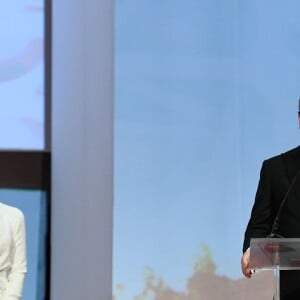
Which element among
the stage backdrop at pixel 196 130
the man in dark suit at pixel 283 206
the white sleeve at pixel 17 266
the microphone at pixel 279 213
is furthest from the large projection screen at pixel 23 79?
the microphone at pixel 279 213

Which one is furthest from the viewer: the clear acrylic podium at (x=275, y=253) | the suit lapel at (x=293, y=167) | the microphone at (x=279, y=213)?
the suit lapel at (x=293, y=167)

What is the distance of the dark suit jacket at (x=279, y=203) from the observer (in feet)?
7.45

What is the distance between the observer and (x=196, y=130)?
153 inches

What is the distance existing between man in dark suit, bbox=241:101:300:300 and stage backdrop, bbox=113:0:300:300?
1.39m

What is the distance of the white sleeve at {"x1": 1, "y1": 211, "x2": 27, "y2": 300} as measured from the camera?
3.00m

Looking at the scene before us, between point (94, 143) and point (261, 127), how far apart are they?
1.00 metres

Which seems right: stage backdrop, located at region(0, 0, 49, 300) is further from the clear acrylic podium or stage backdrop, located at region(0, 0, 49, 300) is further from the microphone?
the clear acrylic podium

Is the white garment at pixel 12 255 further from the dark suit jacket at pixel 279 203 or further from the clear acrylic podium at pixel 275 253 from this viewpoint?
the clear acrylic podium at pixel 275 253

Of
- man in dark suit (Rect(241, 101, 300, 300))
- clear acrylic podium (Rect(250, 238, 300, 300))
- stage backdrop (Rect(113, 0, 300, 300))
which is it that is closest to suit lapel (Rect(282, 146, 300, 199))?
man in dark suit (Rect(241, 101, 300, 300))

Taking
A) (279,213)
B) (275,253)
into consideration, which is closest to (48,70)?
(279,213)

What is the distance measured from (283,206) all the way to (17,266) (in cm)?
144

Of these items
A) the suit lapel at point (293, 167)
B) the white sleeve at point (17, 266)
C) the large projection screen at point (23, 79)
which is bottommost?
the white sleeve at point (17, 266)

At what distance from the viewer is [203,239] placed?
385 centimetres

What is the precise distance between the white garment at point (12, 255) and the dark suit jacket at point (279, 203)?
1206mm
